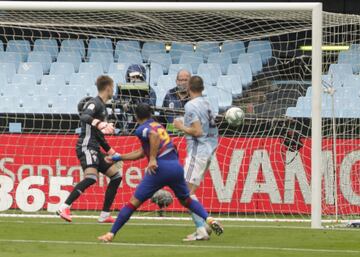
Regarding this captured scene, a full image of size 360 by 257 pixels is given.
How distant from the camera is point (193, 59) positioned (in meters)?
22.8

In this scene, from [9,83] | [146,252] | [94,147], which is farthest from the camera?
[9,83]

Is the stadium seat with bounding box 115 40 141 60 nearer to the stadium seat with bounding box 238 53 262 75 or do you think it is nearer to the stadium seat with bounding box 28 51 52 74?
the stadium seat with bounding box 28 51 52 74

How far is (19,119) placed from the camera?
20547 mm

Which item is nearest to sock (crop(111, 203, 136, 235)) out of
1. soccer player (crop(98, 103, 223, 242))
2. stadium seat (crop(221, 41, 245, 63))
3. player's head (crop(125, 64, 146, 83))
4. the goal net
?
soccer player (crop(98, 103, 223, 242))

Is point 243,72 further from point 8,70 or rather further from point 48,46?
point 8,70

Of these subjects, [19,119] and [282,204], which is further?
[19,119]

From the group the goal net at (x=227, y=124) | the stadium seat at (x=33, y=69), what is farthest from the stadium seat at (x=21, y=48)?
the goal net at (x=227, y=124)

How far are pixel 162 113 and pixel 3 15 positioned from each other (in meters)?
3.22

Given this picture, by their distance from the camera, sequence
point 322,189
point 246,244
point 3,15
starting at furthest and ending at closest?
1. point 3,15
2. point 322,189
3. point 246,244

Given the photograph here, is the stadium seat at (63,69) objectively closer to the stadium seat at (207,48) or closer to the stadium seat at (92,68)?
the stadium seat at (92,68)

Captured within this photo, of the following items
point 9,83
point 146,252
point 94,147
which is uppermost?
point 9,83

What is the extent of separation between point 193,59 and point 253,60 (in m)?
1.43

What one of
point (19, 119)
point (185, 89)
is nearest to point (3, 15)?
point (19, 119)

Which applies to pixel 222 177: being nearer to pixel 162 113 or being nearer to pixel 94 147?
pixel 162 113
